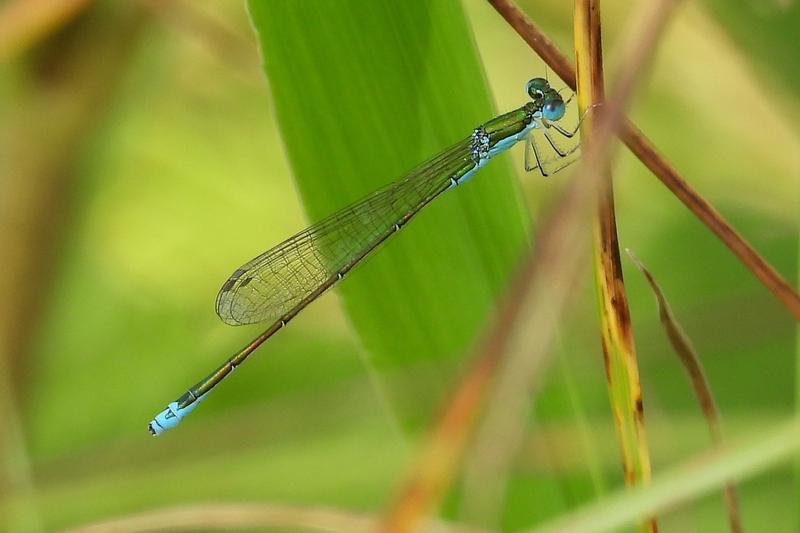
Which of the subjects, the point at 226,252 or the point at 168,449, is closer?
the point at 168,449

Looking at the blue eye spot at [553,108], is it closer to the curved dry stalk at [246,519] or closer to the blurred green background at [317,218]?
the blurred green background at [317,218]

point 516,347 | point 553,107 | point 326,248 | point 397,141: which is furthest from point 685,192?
point 553,107

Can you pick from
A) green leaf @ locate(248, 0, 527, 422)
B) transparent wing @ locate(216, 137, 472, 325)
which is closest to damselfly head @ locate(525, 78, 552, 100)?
transparent wing @ locate(216, 137, 472, 325)

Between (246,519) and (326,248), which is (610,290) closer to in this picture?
(246,519)

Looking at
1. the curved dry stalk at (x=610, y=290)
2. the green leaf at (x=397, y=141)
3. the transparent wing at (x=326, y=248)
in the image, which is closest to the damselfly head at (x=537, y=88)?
the transparent wing at (x=326, y=248)

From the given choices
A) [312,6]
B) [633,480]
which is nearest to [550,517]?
[633,480]

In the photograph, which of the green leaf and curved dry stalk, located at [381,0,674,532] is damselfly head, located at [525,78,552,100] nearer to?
the green leaf

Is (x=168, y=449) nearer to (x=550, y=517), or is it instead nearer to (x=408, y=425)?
(x=408, y=425)
